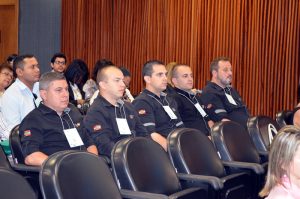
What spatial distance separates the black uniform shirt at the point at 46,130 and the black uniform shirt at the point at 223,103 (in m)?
2.48

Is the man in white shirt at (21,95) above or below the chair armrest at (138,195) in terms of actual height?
above

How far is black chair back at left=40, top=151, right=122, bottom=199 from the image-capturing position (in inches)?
99.0

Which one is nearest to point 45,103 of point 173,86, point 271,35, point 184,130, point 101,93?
point 101,93

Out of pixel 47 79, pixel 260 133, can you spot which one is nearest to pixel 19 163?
pixel 47 79

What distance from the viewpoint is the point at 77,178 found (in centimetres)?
263

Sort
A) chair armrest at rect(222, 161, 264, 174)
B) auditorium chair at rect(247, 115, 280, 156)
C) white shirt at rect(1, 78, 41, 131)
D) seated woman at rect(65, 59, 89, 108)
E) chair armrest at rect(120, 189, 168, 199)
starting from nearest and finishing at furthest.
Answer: chair armrest at rect(120, 189, 168, 199), chair armrest at rect(222, 161, 264, 174), auditorium chair at rect(247, 115, 280, 156), white shirt at rect(1, 78, 41, 131), seated woman at rect(65, 59, 89, 108)

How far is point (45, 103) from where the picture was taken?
4219mm

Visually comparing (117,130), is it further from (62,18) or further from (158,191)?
(62,18)

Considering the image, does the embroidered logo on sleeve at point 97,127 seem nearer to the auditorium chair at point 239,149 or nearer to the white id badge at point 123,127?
the white id badge at point 123,127

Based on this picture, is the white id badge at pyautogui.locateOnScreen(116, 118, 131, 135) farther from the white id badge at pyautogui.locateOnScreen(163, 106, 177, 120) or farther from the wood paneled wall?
the wood paneled wall

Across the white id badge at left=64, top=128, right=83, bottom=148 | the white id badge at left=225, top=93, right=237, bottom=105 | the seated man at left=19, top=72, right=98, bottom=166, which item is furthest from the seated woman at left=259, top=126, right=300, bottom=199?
the white id badge at left=225, top=93, right=237, bottom=105

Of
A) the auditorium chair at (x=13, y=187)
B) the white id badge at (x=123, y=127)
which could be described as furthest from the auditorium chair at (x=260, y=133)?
the auditorium chair at (x=13, y=187)

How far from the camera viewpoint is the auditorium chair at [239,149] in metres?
3.96

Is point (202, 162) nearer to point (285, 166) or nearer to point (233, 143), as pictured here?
point (233, 143)
